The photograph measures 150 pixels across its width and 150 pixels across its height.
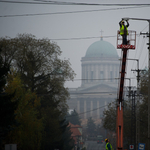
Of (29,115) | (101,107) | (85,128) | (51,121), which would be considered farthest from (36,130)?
(101,107)

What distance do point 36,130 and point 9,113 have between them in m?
9.82

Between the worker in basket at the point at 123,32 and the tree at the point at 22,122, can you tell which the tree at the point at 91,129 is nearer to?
the tree at the point at 22,122

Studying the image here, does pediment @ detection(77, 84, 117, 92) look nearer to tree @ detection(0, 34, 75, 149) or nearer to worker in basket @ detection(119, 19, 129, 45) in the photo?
tree @ detection(0, 34, 75, 149)

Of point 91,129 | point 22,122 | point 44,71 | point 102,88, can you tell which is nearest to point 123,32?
point 22,122

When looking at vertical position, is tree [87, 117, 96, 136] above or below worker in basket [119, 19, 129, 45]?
below

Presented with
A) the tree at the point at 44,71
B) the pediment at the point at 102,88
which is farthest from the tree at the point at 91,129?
the tree at the point at 44,71

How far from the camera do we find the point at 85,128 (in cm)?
13675

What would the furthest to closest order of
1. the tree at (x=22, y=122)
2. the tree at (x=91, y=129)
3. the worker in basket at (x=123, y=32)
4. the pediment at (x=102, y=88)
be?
the pediment at (x=102, y=88) → the tree at (x=91, y=129) → the tree at (x=22, y=122) → the worker in basket at (x=123, y=32)

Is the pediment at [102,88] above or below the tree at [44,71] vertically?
above

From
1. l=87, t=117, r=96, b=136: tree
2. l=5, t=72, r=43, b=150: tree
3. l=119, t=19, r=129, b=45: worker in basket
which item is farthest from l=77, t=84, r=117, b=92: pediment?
l=119, t=19, r=129, b=45: worker in basket

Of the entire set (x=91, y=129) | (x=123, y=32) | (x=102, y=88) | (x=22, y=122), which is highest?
(x=102, y=88)

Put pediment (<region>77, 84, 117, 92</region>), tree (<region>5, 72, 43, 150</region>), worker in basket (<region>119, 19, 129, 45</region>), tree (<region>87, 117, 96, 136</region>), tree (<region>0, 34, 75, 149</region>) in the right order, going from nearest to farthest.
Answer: worker in basket (<region>119, 19, 129, 45</region>) < tree (<region>5, 72, 43, 150</region>) < tree (<region>0, 34, 75, 149</region>) < tree (<region>87, 117, 96, 136</region>) < pediment (<region>77, 84, 117, 92</region>)

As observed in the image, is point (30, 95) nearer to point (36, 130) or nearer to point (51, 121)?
point (36, 130)

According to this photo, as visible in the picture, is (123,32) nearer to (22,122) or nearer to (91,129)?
(22,122)
